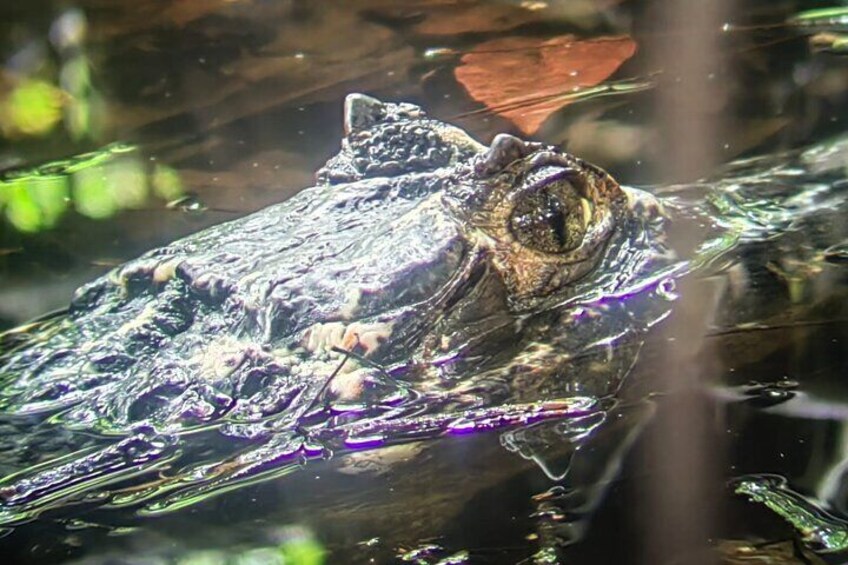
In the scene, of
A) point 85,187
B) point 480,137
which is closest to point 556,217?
point 480,137

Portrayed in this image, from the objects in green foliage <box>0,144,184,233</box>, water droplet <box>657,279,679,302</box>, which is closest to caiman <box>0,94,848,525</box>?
water droplet <box>657,279,679,302</box>

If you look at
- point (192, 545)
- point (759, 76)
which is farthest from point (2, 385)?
point (759, 76)

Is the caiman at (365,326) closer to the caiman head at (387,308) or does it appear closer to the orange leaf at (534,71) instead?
the caiman head at (387,308)

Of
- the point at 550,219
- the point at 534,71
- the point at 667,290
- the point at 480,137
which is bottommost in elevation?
the point at 667,290

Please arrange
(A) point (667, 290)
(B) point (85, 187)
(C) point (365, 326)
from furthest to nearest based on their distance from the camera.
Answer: (B) point (85, 187) < (A) point (667, 290) < (C) point (365, 326)

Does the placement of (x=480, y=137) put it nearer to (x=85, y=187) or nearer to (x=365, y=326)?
(x=365, y=326)

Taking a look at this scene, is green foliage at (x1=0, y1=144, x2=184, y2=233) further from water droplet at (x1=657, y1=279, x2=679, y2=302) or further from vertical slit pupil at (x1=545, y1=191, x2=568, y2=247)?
water droplet at (x1=657, y1=279, x2=679, y2=302)
